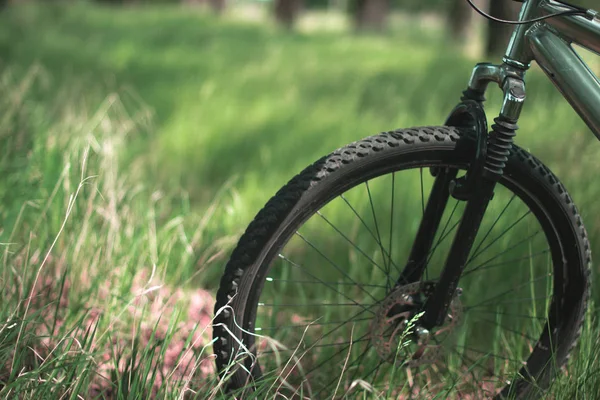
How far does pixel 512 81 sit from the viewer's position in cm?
160

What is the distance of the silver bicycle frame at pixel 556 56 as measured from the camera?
158cm

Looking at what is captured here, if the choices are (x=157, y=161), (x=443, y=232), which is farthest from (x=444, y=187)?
(x=157, y=161)

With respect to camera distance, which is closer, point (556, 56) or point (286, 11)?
point (556, 56)

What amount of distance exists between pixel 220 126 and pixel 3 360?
3057 millimetres

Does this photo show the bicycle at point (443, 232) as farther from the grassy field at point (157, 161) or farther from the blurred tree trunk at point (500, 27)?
the blurred tree trunk at point (500, 27)

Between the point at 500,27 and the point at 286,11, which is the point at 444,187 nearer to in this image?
the point at 500,27

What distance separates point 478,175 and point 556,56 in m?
0.34

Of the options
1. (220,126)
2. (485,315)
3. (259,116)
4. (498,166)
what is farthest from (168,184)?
(498,166)

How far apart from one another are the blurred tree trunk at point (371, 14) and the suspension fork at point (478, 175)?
13516mm

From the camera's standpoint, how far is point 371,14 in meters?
14.9

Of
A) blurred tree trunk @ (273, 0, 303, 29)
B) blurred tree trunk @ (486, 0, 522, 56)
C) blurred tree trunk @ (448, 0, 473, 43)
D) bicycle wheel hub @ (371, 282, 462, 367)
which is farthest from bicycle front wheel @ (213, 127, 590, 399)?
blurred tree trunk @ (448, 0, 473, 43)

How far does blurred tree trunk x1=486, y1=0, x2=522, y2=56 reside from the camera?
7.46m

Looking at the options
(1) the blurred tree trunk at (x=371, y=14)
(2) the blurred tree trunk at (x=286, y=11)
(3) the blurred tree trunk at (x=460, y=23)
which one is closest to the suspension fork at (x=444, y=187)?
(1) the blurred tree trunk at (x=371, y=14)

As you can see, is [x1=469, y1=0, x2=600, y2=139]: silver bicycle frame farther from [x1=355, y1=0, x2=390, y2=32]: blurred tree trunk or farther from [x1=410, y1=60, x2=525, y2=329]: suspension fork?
[x1=355, y1=0, x2=390, y2=32]: blurred tree trunk
